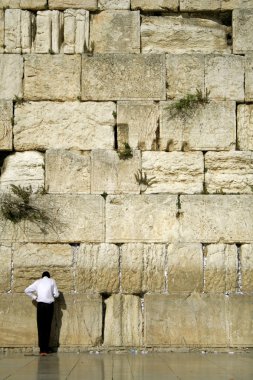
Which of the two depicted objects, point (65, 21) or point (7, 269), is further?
point (65, 21)

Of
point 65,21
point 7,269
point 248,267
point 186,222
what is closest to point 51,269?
point 7,269

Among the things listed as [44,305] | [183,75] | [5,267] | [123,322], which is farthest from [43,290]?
[183,75]

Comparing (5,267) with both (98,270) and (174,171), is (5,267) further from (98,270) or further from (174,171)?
(174,171)

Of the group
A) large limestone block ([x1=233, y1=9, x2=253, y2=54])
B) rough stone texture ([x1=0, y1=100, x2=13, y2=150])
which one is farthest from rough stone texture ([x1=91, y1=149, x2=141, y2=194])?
large limestone block ([x1=233, y1=9, x2=253, y2=54])

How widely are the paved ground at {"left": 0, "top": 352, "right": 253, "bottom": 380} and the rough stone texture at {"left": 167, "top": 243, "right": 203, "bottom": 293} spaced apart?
1041 millimetres

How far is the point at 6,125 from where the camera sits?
10742mm

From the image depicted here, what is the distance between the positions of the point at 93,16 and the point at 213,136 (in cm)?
282

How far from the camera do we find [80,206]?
10.4m

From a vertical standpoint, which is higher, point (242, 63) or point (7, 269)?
point (242, 63)

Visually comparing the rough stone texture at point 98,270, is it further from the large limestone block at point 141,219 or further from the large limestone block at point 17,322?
the large limestone block at point 17,322

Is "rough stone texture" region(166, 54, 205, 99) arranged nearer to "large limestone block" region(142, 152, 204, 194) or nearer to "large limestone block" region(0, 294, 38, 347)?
"large limestone block" region(142, 152, 204, 194)

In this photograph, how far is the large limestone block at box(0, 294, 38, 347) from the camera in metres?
10.0

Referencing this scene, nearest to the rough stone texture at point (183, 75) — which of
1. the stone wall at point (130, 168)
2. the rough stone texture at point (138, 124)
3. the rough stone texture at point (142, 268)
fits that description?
the stone wall at point (130, 168)

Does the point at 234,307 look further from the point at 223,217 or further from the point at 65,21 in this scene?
the point at 65,21
